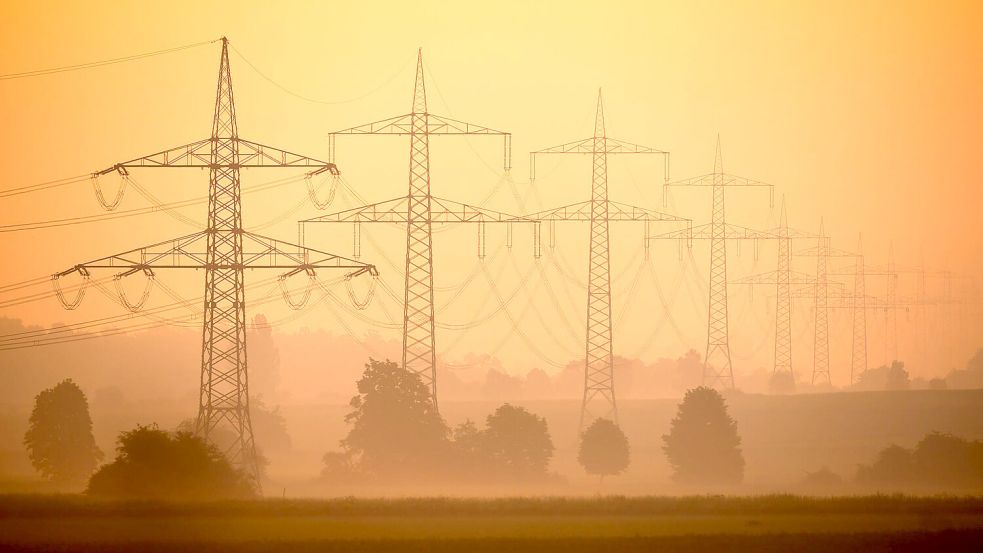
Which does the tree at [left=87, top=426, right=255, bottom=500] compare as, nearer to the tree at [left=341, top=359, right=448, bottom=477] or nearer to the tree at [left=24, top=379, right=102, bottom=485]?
the tree at [left=24, top=379, right=102, bottom=485]

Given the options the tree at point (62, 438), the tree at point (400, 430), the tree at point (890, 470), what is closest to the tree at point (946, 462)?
the tree at point (890, 470)

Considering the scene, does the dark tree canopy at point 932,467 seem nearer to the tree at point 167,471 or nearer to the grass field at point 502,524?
the grass field at point 502,524

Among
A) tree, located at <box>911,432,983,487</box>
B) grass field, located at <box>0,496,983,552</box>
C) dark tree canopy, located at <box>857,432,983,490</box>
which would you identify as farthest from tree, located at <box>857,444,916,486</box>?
grass field, located at <box>0,496,983,552</box>

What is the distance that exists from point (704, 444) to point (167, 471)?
56.8 m

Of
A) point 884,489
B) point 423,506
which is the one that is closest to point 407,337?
point 423,506

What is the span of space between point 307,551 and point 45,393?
51.5m

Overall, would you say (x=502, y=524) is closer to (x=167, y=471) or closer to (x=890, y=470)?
(x=167, y=471)

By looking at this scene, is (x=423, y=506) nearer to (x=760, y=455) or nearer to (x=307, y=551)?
(x=307, y=551)

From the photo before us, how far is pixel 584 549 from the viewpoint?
66438 millimetres

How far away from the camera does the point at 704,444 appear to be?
12438 cm

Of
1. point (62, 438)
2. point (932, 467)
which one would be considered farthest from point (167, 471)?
point (932, 467)

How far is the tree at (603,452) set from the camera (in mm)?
121875

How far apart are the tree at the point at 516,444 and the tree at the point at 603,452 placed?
453 centimetres

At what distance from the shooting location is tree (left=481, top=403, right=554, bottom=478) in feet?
382
